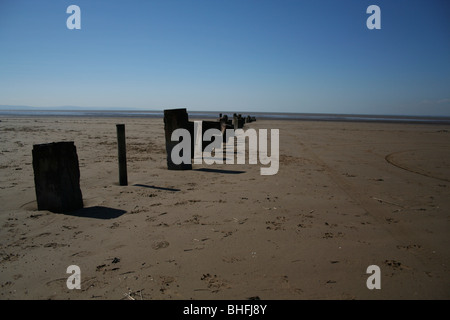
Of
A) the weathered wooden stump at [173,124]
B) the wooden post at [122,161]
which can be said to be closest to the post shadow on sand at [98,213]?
the wooden post at [122,161]

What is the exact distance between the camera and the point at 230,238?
3.51 meters

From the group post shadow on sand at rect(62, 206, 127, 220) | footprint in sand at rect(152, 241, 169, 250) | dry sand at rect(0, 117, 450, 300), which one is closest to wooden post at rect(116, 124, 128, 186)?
dry sand at rect(0, 117, 450, 300)

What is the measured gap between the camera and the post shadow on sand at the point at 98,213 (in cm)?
419

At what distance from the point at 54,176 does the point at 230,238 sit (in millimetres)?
2940

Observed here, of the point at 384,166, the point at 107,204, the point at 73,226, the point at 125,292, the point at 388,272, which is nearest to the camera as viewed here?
the point at 125,292

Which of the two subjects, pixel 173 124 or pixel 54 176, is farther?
pixel 173 124

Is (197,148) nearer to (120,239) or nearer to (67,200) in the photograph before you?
(67,200)

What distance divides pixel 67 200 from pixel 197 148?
716cm

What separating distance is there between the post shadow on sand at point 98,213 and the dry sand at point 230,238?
0.02 meters

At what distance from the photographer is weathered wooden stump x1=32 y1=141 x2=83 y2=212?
4.20 metres

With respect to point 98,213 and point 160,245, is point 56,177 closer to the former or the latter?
point 98,213

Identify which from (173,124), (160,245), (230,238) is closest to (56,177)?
(160,245)
